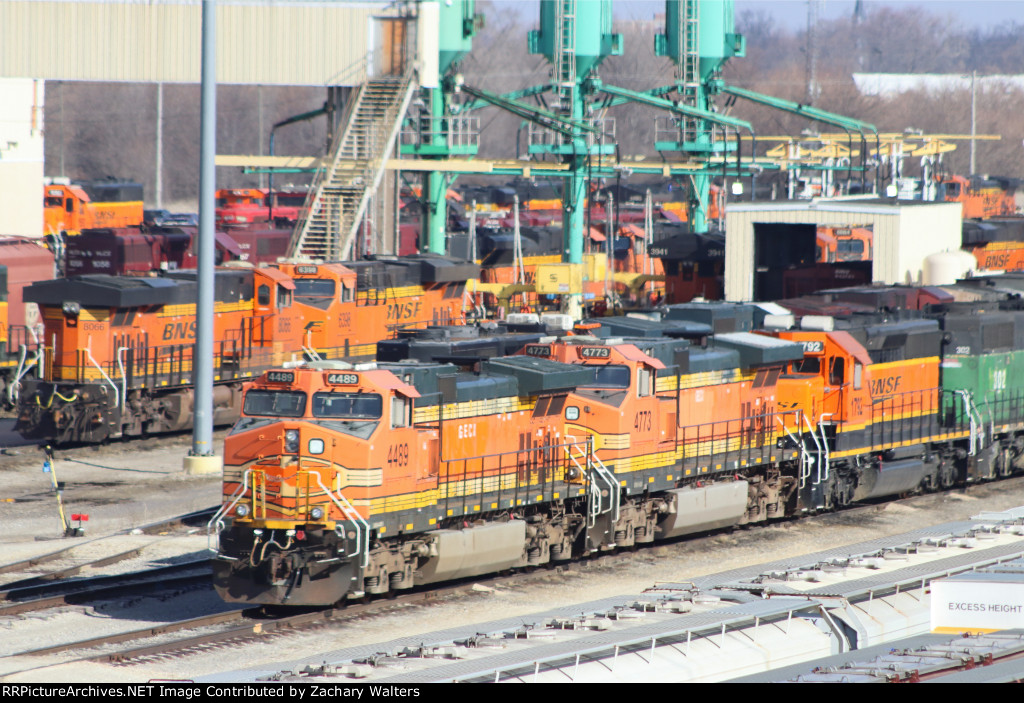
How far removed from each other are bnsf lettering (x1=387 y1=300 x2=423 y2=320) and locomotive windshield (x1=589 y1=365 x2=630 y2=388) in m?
14.8

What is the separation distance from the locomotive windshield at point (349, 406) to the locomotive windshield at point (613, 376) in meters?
4.64

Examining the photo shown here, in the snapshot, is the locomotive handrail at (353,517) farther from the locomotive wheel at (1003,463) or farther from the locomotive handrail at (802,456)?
the locomotive wheel at (1003,463)

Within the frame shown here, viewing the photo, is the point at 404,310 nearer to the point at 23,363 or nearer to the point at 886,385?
the point at 23,363

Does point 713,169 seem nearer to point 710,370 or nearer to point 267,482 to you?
point 710,370

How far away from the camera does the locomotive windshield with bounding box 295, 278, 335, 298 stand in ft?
112

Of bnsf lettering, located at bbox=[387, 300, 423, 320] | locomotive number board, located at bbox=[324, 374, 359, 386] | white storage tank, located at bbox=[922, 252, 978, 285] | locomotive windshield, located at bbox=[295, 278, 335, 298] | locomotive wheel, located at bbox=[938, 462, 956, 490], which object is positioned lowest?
locomotive wheel, located at bbox=[938, 462, 956, 490]

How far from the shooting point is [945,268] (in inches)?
1554

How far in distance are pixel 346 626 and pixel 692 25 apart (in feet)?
132

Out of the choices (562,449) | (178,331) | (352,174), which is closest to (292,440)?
(562,449)

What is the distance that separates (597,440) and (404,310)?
15570 millimetres

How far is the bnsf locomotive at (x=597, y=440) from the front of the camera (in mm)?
18047

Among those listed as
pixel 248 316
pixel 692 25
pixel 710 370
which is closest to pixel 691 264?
pixel 692 25

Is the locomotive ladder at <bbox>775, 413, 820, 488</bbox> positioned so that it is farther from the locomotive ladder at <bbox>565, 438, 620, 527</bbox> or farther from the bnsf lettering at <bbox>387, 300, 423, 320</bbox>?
the bnsf lettering at <bbox>387, 300, 423, 320</bbox>

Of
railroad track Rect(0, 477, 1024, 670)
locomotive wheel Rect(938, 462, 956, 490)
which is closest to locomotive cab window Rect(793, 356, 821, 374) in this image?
locomotive wheel Rect(938, 462, 956, 490)
